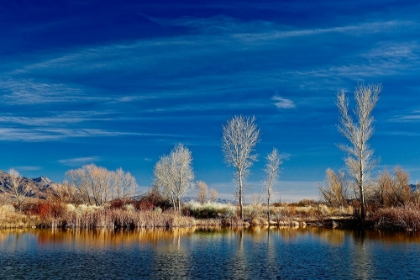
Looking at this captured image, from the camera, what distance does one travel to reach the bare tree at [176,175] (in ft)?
199

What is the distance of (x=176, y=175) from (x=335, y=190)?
2339cm

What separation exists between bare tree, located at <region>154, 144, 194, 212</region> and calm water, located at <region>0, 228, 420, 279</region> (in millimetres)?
28722

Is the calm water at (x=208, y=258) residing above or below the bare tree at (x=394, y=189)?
below

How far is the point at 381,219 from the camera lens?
41688mm

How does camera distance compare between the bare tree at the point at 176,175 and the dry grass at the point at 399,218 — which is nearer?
the dry grass at the point at 399,218

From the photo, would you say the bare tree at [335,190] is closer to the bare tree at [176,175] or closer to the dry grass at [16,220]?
the bare tree at [176,175]

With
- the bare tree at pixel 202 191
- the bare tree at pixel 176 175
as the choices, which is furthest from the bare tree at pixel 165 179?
the bare tree at pixel 202 191

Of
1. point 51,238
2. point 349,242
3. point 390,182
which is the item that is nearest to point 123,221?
point 51,238

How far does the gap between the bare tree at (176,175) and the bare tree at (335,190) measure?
20421mm

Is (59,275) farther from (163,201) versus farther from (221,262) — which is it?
(163,201)

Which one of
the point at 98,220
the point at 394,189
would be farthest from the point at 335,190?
the point at 98,220

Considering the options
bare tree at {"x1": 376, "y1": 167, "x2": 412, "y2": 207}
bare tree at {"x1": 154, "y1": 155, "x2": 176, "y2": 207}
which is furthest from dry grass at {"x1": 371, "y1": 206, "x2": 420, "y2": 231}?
bare tree at {"x1": 154, "y1": 155, "x2": 176, "y2": 207}

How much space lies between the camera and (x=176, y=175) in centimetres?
6138

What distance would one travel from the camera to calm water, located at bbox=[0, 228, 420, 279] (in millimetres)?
18438
